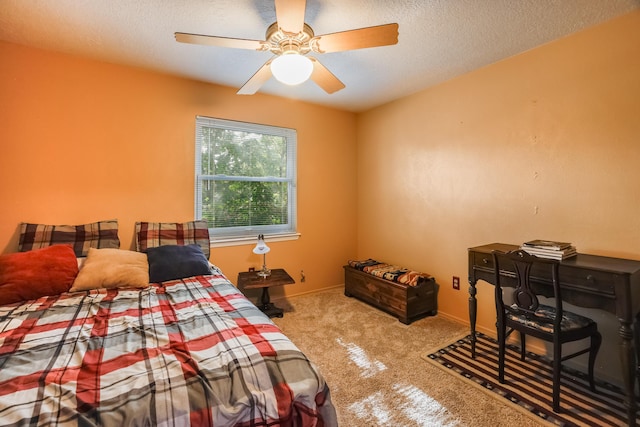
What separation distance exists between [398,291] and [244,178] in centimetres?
203

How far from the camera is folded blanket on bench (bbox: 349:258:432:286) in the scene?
9.31 ft

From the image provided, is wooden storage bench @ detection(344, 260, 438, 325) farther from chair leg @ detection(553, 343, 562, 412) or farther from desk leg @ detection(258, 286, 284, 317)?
chair leg @ detection(553, 343, 562, 412)

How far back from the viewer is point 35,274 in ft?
5.94

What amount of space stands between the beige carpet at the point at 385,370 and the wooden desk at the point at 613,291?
23.0 inches

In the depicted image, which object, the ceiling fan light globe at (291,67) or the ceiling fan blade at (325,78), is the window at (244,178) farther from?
the ceiling fan light globe at (291,67)

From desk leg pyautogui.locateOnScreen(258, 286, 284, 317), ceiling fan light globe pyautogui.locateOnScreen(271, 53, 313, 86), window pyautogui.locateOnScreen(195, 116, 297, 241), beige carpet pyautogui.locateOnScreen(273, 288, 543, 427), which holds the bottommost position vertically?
beige carpet pyautogui.locateOnScreen(273, 288, 543, 427)

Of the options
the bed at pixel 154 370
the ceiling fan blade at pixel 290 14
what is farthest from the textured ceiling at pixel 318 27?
the bed at pixel 154 370

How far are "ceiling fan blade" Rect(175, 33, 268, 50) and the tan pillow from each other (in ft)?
5.15

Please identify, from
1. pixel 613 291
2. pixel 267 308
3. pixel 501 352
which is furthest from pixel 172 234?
pixel 613 291

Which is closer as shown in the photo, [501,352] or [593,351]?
[593,351]

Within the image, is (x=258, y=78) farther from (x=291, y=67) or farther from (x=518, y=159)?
(x=518, y=159)

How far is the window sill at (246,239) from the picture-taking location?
300 centimetres

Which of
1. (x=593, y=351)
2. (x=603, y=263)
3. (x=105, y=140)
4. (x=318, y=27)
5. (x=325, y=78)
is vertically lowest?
(x=593, y=351)

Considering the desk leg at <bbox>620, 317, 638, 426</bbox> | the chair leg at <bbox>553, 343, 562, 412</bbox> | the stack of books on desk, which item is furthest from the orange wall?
the desk leg at <bbox>620, 317, 638, 426</bbox>
